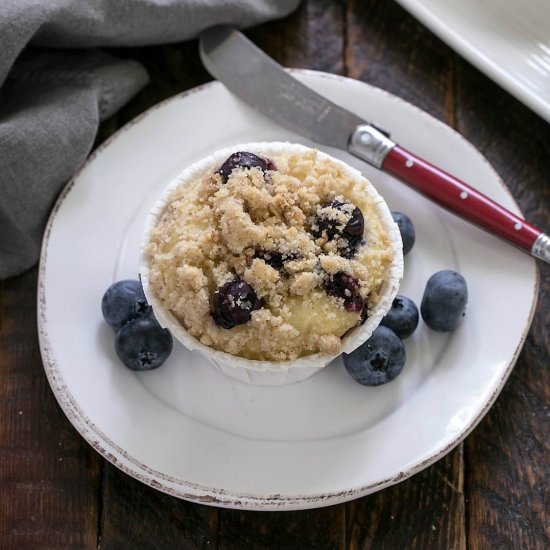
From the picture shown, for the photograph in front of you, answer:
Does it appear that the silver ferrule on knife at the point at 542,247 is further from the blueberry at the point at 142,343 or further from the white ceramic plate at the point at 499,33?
the blueberry at the point at 142,343

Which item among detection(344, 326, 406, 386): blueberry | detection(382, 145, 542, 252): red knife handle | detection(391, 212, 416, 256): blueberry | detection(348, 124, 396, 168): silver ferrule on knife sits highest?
detection(382, 145, 542, 252): red knife handle

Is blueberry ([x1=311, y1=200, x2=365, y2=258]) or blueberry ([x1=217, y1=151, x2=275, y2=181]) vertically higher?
blueberry ([x1=311, y1=200, x2=365, y2=258])

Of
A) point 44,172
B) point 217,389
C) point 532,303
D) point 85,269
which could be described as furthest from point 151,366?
point 532,303

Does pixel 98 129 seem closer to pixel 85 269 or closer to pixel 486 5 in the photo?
pixel 85 269

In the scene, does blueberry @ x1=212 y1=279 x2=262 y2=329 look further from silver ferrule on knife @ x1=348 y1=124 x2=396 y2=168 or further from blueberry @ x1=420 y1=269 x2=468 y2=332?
silver ferrule on knife @ x1=348 y1=124 x2=396 y2=168

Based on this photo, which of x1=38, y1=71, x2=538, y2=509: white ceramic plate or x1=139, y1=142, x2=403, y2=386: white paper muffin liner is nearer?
x1=139, y1=142, x2=403, y2=386: white paper muffin liner

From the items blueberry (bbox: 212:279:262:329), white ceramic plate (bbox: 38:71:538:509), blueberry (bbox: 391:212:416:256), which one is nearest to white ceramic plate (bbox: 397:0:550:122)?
white ceramic plate (bbox: 38:71:538:509)

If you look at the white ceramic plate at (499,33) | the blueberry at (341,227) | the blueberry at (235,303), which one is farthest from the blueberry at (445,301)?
the white ceramic plate at (499,33)
